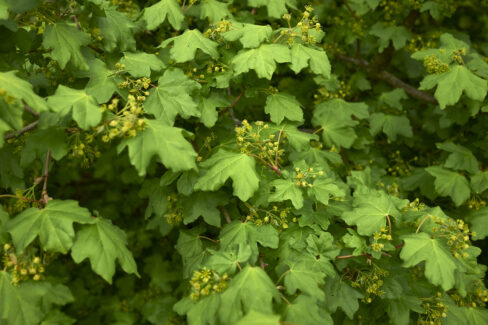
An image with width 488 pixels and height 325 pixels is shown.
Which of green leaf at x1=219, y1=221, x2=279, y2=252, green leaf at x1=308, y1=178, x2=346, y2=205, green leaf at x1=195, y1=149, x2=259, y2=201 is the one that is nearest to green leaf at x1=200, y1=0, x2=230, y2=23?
green leaf at x1=195, y1=149, x2=259, y2=201

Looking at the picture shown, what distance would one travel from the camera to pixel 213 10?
3.88m

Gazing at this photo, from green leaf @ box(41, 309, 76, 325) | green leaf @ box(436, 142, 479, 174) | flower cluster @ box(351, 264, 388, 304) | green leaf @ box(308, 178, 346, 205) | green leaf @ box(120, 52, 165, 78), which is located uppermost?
green leaf @ box(120, 52, 165, 78)

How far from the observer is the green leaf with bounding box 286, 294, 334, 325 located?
254cm

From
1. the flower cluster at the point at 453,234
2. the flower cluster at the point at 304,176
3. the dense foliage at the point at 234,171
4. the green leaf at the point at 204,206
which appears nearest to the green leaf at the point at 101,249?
the dense foliage at the point at 234,171

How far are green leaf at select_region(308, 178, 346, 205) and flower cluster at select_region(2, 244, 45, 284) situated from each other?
6.75ft

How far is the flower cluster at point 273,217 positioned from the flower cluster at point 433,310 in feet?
4.58

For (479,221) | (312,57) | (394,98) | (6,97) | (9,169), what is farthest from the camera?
(394,98)

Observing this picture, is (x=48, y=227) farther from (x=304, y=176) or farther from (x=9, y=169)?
(x=304, y=176)

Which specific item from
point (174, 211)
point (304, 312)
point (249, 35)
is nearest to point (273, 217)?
point (174, 211)

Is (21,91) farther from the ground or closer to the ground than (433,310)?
farther from the ground

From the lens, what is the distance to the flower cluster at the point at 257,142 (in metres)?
3.26

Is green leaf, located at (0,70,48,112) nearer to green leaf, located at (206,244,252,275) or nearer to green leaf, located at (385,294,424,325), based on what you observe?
green leaf, located at (206,244,252,275)

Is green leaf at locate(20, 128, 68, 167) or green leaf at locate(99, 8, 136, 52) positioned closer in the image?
green leaf at locate(20, 128, 68, 167)

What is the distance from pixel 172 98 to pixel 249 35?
0.84 metres
